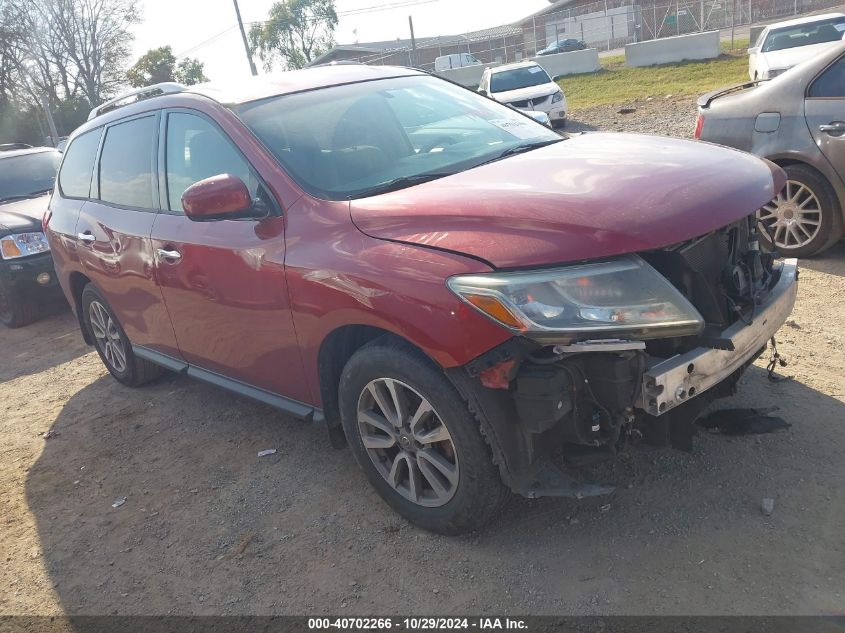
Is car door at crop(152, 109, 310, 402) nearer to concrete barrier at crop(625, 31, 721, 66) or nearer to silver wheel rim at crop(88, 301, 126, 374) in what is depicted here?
silver wheel rim at crop(88, 301, 126, 374)

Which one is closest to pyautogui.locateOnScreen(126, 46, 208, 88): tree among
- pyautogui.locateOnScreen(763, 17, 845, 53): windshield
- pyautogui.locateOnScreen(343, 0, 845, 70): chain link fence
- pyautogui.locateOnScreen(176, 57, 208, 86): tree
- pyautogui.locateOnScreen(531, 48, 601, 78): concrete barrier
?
pyautogui.locateOnScreen(176, 57, 208, 86): tree

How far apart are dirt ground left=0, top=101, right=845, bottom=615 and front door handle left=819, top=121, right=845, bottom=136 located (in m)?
1.35

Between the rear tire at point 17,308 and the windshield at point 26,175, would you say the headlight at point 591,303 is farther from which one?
the windshield at point 26,175

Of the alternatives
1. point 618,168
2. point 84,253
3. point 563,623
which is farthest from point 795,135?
point 84,253

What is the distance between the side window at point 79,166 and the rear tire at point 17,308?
2.80m

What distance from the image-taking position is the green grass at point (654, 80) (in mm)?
19120

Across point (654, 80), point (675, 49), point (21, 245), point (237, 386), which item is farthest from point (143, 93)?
point (675, 49)

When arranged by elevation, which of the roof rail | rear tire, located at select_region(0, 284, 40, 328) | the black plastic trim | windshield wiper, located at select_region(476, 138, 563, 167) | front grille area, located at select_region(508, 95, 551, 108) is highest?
the roof rail

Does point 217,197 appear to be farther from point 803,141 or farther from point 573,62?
point 573,62

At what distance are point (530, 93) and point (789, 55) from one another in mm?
5292

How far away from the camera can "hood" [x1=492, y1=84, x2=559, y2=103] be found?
1611cm

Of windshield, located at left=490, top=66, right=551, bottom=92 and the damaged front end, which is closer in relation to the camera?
the damaged front end

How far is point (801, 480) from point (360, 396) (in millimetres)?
1902

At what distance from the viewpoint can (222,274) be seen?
3514mm
